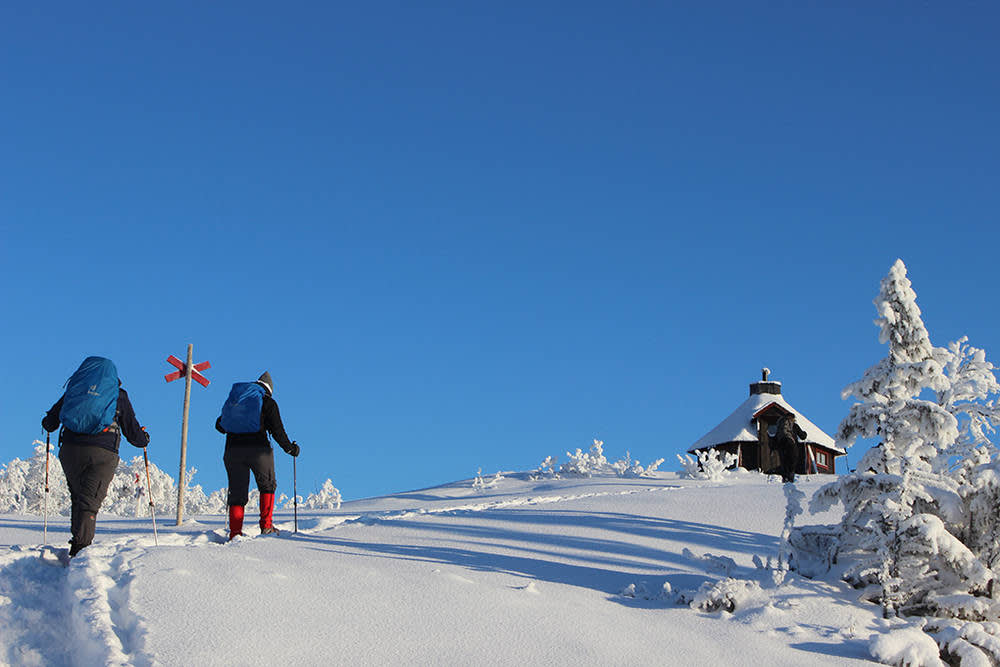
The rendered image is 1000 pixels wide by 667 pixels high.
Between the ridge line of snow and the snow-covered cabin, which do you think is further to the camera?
the snow-covered cabin

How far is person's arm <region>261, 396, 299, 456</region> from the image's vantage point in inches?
440

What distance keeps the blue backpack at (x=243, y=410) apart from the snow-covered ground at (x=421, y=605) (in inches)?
61.1

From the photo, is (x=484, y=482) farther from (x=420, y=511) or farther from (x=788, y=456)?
(x=788, y=456)

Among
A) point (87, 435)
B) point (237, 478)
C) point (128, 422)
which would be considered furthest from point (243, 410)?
point (87, 435)

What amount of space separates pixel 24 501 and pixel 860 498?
27446mm

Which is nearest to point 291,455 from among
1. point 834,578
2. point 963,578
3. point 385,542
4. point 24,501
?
point 385,542

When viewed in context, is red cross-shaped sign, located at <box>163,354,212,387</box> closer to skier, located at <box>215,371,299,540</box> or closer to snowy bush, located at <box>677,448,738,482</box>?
skier, located at <box>215,371,299,540</box>

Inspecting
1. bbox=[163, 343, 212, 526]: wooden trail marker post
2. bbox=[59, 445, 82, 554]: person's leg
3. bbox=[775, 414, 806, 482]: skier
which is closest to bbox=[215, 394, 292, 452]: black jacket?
bbox=[59, 445, 82, 554]: person's leg

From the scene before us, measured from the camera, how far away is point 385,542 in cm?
A: 947

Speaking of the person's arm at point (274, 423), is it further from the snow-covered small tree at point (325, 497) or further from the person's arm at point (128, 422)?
the snow-covered small tree at point (325, 497)

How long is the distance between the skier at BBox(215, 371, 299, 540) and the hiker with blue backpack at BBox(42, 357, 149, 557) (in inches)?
66.8

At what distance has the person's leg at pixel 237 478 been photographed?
10898 mm

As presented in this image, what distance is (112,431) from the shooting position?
30.9ft

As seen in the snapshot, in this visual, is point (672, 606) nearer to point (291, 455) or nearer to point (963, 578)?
point (963, 578)
